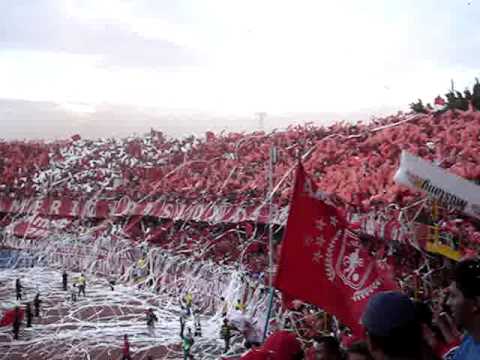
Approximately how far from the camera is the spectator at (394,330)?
1.77 m

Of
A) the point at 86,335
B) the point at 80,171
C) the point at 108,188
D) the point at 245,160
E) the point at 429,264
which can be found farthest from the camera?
the point at 80,171

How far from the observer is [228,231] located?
1343cm

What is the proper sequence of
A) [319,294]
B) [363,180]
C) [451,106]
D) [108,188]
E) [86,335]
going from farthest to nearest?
1. [108,188]
2. [451,106]
3. [363,180]
4. [86,335]
5. [319,294]

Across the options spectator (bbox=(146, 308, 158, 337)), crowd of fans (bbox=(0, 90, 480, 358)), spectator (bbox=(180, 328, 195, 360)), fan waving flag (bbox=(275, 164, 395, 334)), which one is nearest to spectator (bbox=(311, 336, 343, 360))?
fan waving flag (bbox=(275, 164, 395, 334))

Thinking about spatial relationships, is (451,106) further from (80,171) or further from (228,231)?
(80,171)

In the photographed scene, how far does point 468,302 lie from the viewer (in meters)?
2.00

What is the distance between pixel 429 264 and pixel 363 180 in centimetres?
293

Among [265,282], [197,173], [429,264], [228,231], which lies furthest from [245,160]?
[429,264]

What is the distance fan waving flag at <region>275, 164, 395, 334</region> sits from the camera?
4.03 metres

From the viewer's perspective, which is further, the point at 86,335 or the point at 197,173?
the point at 197,173

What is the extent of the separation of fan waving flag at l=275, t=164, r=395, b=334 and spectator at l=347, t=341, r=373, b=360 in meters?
1.44

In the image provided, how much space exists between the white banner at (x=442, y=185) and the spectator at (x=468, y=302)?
4271 mm

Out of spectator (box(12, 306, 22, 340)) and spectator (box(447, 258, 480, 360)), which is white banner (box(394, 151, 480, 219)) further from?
spectator (box(12, 306, 22, 340))

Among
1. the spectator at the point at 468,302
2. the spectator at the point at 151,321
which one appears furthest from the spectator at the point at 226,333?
the spectator at the point at 468,302
